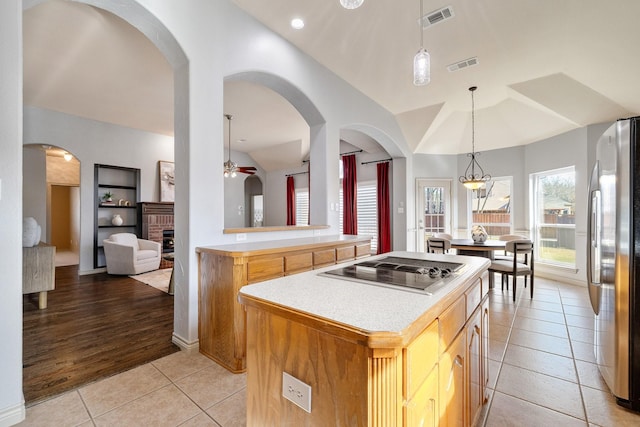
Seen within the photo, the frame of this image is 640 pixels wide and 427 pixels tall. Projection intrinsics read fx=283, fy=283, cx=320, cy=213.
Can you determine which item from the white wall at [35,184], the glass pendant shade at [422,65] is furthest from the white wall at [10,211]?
the white wall at [35,184]

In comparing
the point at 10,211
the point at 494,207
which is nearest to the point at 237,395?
the point at 10,211

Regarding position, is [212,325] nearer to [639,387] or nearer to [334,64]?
[639,387]

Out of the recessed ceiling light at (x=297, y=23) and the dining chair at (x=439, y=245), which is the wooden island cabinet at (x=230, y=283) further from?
the dining chair at (x=439, y=245)

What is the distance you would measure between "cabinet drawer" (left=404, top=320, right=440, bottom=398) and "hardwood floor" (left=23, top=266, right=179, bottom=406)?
228cm

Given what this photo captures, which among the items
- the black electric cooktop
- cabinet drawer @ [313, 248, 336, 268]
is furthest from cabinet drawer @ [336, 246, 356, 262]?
the black electric cooktop

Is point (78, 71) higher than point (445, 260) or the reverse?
higher

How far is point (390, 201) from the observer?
6.46 m

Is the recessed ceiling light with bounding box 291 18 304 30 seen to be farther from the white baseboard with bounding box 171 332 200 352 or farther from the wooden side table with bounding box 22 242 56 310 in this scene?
the wooden side table with bounding box 22 242 56 310

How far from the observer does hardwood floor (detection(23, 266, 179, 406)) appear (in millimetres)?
2057

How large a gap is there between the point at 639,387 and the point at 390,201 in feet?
16.2

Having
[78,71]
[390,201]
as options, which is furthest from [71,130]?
[390,201]

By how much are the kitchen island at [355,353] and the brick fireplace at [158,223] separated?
5919 mm

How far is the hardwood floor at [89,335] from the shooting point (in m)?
2.06

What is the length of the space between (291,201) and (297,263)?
5775mm
